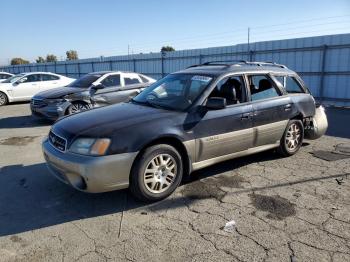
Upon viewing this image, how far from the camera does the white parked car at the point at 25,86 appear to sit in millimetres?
15125

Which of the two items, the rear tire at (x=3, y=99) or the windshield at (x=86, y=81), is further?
the rear tire at (x=3, y=99)

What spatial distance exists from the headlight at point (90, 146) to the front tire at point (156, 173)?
1.45ft

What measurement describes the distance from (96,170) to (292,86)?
13.9 feet

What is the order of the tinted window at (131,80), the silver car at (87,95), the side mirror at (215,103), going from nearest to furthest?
the side mirror at (215,103) < the silver car at (87,95) < the tinted window at (131,80)

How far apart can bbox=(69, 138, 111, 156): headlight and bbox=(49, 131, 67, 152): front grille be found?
192 mm

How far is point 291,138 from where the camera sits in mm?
6215

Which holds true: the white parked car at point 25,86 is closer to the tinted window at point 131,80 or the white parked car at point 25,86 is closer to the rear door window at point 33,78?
the rear door window at point 33,78

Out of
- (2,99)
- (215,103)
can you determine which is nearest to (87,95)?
(215,103)

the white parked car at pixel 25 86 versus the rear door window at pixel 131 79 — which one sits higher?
the rear door window at pixel 131 79

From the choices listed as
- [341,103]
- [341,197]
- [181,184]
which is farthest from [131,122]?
[341,103]

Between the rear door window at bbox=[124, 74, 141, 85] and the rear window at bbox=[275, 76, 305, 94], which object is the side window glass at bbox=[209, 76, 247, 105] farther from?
the rear door window at bbox=[124, 74, 141, 85]

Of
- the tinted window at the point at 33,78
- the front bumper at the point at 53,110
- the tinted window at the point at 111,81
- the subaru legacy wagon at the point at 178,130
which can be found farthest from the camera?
the tinted window at the point at 33,78

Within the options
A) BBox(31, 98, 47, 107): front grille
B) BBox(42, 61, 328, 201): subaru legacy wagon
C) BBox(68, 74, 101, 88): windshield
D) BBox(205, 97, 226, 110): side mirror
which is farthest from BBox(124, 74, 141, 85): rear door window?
BBox(205, 97, 226, 110): side mirror

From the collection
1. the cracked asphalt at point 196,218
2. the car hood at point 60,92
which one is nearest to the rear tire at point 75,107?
the car hood at point 60,92
